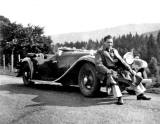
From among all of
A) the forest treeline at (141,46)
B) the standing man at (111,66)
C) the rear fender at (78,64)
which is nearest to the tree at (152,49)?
the forest treeline at (141,46)

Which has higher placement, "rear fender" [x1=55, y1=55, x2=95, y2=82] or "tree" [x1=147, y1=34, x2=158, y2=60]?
"tree" [x1=147, y1=34, x2=158, y2=60]

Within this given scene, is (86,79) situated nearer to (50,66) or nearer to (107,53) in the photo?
(107,53)

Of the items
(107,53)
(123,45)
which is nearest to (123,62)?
(107,53)

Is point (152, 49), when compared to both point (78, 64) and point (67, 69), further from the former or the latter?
point (78, 64)

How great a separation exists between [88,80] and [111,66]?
2.46 feet

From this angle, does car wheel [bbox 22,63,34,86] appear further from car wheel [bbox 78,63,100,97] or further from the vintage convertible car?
car wheel [bbox 78,63,100,97]

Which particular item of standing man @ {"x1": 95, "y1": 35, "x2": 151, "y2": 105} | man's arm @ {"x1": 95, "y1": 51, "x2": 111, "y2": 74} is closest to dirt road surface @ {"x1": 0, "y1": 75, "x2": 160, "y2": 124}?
standing man @ {"x1": 95, "y1": 35, "x2": 151, "y2": 105}

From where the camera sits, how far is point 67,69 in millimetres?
7500

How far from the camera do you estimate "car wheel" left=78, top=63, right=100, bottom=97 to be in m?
6.27

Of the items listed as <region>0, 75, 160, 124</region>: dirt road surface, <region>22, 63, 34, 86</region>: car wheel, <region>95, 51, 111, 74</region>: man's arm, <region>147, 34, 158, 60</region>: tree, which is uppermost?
<region>147, 34, 158, 60</region>: tree

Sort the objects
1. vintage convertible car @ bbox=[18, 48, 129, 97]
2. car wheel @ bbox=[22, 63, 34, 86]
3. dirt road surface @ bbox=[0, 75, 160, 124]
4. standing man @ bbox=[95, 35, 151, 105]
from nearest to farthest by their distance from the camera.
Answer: dirt road surface @ bbox=[0, 75, 160, 124] < standing man @ bbox=[95, 35, 151, 105] < vintage convertible car @ bbox=[18, 48, 129, 97] < car wheel @ bbox=[22, 63, 34, 86]

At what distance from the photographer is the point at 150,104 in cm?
527

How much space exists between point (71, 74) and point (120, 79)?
1.92 m

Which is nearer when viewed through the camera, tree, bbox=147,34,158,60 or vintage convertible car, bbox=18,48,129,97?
vintage convertible car, bbox=18,48,129,97
